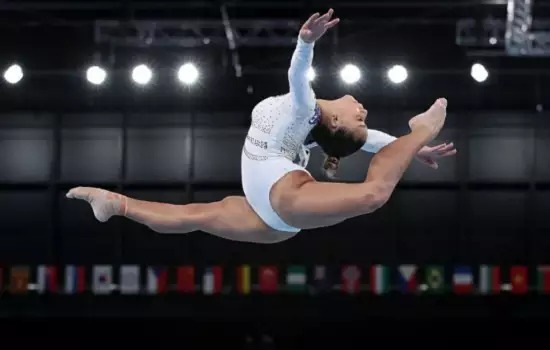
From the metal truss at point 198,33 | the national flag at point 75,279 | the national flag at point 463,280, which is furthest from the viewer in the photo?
the national flag at point 75,279

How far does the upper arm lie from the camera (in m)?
3.42

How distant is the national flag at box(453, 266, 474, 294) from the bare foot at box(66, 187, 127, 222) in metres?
5.66

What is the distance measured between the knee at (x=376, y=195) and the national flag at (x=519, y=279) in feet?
18.6

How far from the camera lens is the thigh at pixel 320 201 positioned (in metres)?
3.43

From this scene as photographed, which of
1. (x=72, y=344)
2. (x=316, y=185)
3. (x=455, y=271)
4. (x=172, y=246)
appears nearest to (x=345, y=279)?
(x=455, y=271)

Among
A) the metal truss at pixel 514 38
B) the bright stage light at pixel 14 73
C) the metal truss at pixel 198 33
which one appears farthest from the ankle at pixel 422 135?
the bright stage light at pixel 14 73

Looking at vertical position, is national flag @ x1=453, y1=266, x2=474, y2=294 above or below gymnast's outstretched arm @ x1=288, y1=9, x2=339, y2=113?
below

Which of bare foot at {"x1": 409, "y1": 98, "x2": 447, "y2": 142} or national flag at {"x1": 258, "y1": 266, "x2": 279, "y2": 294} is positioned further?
national flag at {"x1": 258, "y1": 266, "x2": 279, "y2": 294}

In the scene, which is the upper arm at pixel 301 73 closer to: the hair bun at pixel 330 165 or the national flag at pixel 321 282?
the hair bun at pixel 330 165

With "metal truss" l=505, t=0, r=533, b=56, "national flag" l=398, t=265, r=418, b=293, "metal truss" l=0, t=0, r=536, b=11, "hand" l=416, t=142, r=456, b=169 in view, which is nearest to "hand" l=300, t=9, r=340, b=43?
"hand" l=416, t=142, r=456, b=169

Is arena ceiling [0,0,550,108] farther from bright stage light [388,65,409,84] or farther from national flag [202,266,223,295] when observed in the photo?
national flag [202,266,223,295]

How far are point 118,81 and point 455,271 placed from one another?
4.06 metres

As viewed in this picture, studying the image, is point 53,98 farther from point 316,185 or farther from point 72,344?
point 316,185

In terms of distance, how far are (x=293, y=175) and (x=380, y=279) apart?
5428 millimetres
